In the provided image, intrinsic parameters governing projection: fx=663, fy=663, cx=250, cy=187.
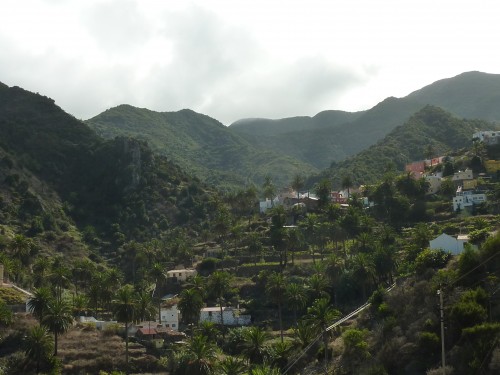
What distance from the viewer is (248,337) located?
69312mm

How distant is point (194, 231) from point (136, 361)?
72.0 meters

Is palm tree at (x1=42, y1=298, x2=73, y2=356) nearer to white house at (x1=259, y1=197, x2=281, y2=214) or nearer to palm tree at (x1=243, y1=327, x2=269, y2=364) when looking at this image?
palm tree at (x1=243, y1=327, x2=269, y2=364)

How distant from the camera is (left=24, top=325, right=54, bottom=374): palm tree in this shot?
69.1 meters

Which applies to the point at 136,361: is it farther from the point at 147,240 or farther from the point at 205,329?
the point at 147,240

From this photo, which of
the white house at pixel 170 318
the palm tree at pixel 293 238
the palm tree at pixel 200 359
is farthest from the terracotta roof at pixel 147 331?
the palm tree at pixel 293 238

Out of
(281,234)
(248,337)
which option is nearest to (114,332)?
(248,337)

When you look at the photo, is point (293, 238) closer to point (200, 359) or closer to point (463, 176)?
point (200, 359)

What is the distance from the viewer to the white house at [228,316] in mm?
91125

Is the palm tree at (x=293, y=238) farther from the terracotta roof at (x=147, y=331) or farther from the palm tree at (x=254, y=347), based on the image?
the palm tree at (x=254, y=347)

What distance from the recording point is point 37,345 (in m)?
69.2

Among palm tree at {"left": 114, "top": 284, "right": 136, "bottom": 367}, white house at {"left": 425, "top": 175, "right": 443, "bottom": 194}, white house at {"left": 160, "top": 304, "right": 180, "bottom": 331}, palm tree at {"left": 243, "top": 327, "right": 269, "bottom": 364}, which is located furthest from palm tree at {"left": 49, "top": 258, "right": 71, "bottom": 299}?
white house at {"left": 425, "top": 175, "right": 443, "bottom": 194}

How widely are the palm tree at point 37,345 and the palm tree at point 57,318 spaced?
1.42 metres

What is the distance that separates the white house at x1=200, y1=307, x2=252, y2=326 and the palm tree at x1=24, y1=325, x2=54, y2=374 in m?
25.3

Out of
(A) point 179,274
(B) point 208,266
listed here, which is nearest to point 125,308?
(A) point 179,274
